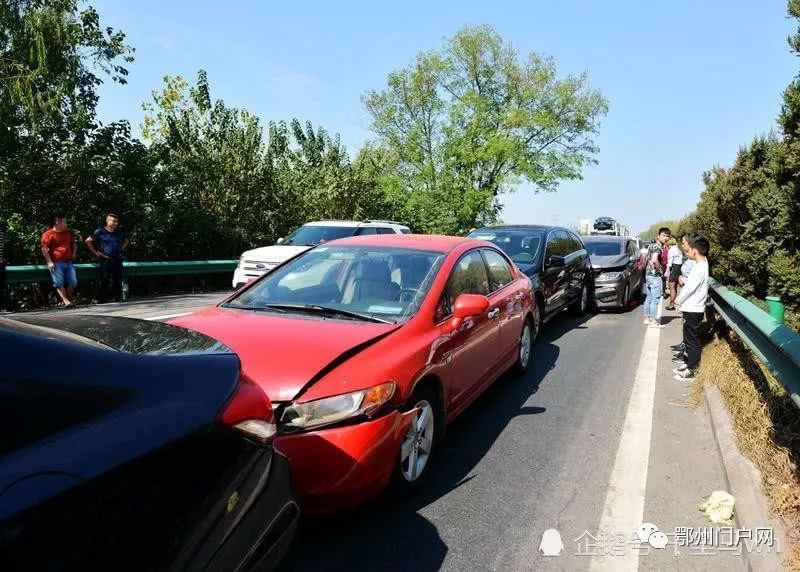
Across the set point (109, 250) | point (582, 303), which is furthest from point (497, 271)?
point (109, 250)

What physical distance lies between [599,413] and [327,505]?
3.19 m

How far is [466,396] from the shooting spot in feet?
15.0

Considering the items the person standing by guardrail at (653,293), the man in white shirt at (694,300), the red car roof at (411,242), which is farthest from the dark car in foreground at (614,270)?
the red car roof at (411,242)

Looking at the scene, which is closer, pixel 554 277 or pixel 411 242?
pixel 411 242

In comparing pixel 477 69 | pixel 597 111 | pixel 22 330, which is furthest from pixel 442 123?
pixel 22 330

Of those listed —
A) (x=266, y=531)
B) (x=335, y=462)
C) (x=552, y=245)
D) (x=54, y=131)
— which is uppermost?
(x=54, y=131)

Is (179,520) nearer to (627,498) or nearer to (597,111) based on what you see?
(627,498)

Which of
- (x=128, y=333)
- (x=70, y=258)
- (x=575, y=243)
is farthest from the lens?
(x=575, y=243)

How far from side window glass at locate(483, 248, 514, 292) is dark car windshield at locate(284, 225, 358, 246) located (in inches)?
305

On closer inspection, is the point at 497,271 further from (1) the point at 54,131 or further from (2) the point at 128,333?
(1) the point at 54,131

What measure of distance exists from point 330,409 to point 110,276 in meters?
10.9

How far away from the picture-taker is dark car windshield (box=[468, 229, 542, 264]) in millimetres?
9141

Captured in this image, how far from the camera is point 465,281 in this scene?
16.3 ft

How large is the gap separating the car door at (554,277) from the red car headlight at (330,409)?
242 inches
